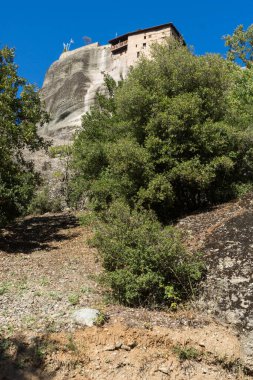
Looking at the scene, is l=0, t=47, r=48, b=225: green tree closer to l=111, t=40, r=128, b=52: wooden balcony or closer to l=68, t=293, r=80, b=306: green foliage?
l=68, t=293, r=80, b=306: green foliage

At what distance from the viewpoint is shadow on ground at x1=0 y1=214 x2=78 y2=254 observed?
14.7m

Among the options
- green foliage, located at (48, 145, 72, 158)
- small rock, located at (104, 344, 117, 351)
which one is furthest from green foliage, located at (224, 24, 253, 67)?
small rock, located at (104, 344, 117, 351)

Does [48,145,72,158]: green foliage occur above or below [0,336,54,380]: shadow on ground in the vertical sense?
above

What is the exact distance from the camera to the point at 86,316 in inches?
328

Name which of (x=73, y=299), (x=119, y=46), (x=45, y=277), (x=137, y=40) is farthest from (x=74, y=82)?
(x=73, y=299)

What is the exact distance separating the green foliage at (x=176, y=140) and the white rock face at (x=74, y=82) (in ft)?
102

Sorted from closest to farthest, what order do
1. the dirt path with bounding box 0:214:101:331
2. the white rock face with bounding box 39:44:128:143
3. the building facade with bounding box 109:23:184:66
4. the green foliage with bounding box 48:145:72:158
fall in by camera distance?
1. the dirt path with bounding box 0:214:101:331
2. the green foliage with bounding box 48:145:72:158
3. the white rock face with bounding box 39:44:128:143
4. the building facade with bounding box 109:23:184:66

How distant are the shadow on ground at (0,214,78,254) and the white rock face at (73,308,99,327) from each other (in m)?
5.99

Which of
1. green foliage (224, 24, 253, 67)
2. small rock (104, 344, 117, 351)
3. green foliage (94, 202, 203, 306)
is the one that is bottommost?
small rock (104, 344, 117, 351)

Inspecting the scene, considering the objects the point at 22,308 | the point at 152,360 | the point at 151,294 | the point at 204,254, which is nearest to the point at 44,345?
the point at 22,308

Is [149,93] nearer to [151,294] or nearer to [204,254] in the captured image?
[204,254]

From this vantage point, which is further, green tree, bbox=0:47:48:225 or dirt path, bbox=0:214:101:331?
green tree, bbox=0:47:48:225

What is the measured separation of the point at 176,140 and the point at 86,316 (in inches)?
301

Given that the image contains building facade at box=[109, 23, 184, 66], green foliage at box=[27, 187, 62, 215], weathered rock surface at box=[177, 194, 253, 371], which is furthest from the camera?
building facade at box=[109, 23, 184, 66]
